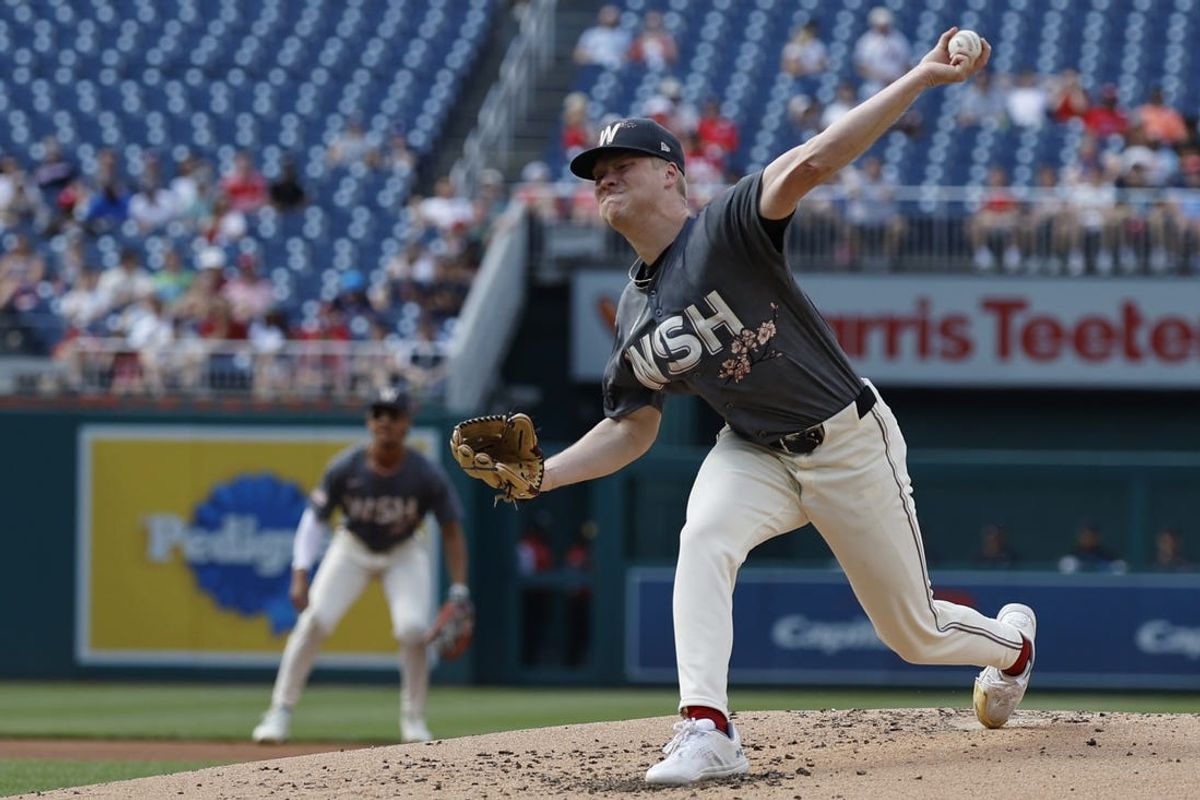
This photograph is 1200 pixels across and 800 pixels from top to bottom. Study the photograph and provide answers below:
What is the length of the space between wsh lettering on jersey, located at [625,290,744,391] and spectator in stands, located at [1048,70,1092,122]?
573 inches

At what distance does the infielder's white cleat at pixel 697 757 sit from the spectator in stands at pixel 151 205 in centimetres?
1396

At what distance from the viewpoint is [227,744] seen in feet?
33.3

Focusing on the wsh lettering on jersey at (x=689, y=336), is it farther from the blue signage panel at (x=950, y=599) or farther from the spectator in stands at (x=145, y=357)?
the spectator in stands at (x=145, y=357)

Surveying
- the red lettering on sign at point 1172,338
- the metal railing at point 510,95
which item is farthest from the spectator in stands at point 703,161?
the red lettering on sign at point 1172,338

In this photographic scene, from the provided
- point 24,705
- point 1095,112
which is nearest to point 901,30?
point 1095,112

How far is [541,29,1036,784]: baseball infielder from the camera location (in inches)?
212

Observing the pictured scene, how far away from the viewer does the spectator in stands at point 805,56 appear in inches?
784

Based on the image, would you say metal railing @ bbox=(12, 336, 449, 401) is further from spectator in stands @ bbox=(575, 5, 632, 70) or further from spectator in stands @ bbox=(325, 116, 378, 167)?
spectator in stands @ bbox=(575, 5, 632, 70)

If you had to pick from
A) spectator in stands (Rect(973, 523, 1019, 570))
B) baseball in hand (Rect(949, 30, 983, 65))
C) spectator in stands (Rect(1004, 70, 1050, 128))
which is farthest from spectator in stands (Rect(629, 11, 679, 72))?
baseball in hand (Rect(949, 30, 983, 65))

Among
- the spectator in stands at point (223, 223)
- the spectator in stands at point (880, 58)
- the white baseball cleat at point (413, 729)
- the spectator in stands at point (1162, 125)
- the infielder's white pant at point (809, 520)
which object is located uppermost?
the spectator in stands at point (880, 58)

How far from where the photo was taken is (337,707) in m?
13.0

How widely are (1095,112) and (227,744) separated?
11870 mm

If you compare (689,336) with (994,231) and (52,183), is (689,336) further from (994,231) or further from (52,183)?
(52,183)

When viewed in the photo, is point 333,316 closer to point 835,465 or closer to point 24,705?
point 24,705
